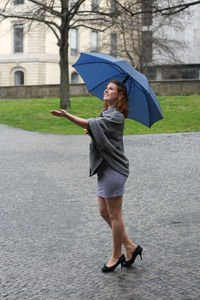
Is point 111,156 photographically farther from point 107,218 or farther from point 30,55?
point 30,55

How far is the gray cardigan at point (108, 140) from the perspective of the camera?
12.2 feet

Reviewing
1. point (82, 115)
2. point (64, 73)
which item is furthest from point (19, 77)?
point (82, 115)

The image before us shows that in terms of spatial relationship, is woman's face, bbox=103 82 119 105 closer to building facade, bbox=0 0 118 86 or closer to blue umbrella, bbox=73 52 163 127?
blue umbrella, bbox=73 52 163 127

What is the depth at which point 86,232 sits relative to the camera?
523 cm

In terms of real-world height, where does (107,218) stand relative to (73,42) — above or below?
below

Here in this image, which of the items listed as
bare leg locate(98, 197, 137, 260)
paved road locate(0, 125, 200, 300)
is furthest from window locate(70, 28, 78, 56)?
bare leg locate(98, 197, 137, 260)

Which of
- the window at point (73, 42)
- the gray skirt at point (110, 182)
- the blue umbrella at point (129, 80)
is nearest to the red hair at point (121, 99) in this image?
the blue umbrella at point (129, 80)

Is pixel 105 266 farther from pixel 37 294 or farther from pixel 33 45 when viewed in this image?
pixel 33 45

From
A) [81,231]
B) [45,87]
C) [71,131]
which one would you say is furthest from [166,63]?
[81,231]

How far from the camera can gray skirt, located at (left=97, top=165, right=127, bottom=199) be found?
390 cm

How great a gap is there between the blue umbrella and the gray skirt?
0.73 m

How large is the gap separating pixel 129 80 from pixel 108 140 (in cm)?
74

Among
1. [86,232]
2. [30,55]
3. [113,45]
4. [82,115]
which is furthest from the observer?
[30,55]

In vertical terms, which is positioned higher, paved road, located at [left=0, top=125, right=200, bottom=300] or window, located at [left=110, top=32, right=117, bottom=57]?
window, located at [left=110, top=32, right=117, bottom=57]
